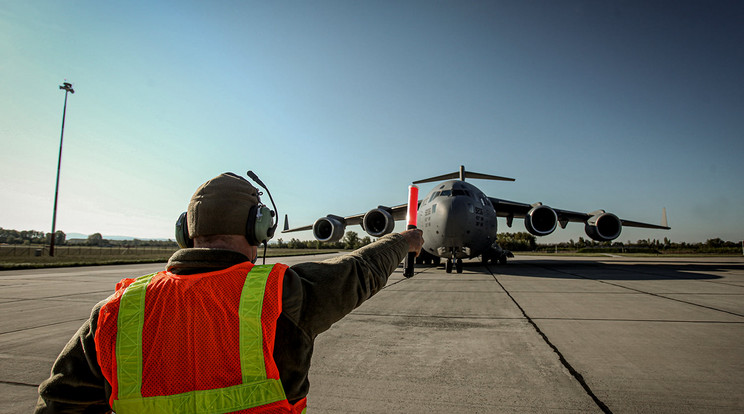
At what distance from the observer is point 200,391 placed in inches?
40.9

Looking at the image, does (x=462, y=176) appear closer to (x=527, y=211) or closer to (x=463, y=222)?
(x=527, y=211)

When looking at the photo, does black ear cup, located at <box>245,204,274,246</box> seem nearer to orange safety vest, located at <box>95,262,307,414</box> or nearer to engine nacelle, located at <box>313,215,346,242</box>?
orange safety vest, located at <box>95,262,307,414</box>

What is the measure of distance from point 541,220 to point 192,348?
564 inches

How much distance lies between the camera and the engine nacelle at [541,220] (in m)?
13.1

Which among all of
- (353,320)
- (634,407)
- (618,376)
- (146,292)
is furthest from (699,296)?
(146,292)

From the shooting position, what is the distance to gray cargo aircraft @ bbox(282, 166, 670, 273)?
1098cm

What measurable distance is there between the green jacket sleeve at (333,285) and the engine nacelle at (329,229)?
1397 cm

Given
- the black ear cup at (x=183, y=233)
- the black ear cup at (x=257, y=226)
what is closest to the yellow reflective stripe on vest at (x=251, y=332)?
the black ear cup at (x=257, y=226)

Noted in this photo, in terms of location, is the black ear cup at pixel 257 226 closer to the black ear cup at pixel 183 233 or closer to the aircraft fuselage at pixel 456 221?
the black ear cup at pixel 183 233

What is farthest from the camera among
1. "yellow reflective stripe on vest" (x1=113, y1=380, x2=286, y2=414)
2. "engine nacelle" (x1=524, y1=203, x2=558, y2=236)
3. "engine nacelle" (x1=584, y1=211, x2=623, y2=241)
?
"engine nacelle" (x1=584, y1=211, x2=623, y2=241)

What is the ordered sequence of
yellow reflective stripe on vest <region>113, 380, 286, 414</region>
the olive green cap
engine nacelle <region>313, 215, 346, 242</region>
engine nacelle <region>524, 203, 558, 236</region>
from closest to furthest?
yellow reflective stripe on vest <region>113, 380, 286, 414</region>
the olive green cap
engine nacelle <region>524, 203, 558, 236</region>
engine nacelle <region>313, 215, 346, 242</region>

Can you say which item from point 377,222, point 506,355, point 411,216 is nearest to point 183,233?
point 411,216

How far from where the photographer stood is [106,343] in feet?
3.53

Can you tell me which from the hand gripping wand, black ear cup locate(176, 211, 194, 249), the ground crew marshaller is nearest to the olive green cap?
the ground crew marshaller
